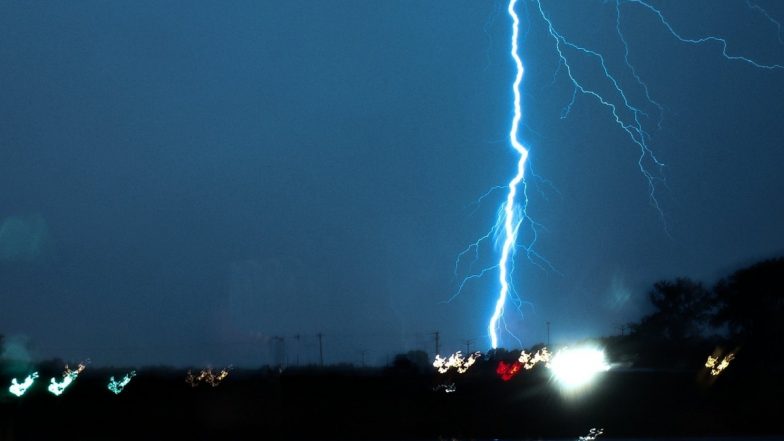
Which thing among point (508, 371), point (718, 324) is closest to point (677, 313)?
point (718, 324)

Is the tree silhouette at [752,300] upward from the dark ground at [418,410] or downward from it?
upward

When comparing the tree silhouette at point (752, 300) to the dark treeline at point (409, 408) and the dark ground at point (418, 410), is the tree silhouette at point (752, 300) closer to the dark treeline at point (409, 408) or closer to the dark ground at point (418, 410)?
the dark treeline at point (409, 408)

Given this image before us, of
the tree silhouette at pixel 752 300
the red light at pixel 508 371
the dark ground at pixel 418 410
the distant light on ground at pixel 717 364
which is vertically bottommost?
the dark ground at pixel 418 410

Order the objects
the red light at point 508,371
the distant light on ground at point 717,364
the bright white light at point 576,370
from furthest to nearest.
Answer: the red light at point 508,371 < the distant light on ground at point 717,364 < the bright white light at point 576,370

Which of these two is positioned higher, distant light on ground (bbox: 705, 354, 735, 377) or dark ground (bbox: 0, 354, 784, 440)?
distant light on ground (bbox: 705, 354, 735, 377)

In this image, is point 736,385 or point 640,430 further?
point 736,385

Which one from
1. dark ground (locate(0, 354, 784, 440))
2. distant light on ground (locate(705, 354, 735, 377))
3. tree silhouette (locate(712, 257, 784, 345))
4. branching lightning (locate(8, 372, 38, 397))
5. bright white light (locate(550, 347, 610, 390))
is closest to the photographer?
dark ground (locate(0, 354, 784, 440))

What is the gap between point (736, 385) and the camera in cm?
2452

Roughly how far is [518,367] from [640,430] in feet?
39.6

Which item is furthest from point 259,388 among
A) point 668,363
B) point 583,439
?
point 668,363

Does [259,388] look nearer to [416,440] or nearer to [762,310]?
[416,440]

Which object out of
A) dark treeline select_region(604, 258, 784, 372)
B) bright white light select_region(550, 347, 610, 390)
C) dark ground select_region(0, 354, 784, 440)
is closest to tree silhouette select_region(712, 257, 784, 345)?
dark treeline select_region(604, 258, 784, 372)

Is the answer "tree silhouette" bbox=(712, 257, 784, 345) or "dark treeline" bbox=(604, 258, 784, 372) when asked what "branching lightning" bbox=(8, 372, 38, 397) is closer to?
"dark treeline" bbox=(604, 258, 784, 372)

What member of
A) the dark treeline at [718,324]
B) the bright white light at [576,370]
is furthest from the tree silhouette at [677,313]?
the bright white light at [576,370]
